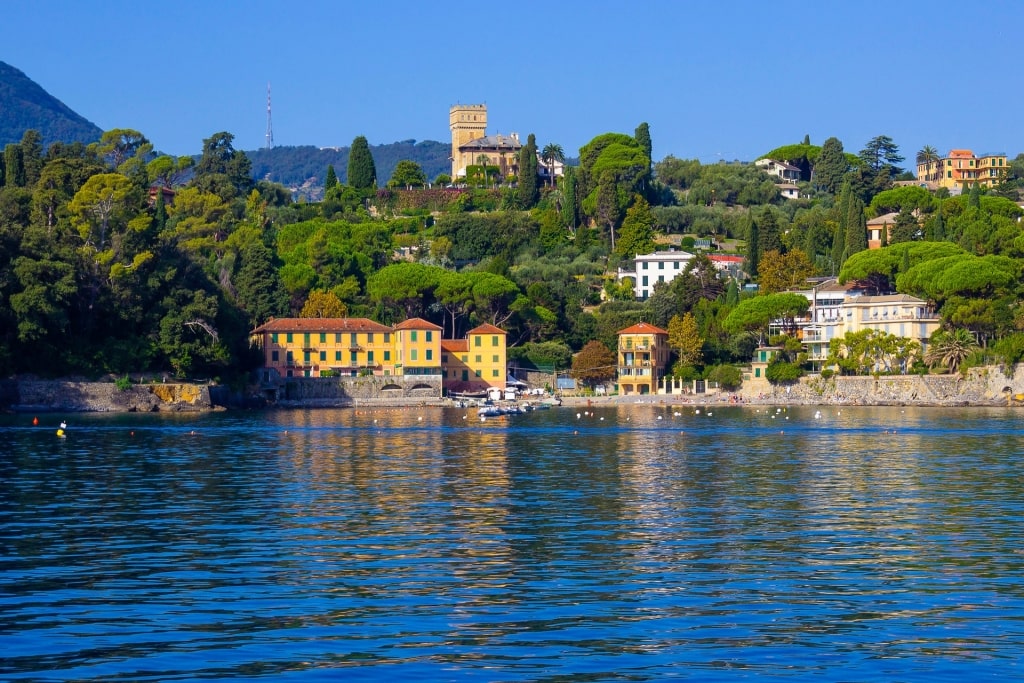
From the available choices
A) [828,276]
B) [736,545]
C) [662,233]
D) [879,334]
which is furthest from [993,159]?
[736,545]

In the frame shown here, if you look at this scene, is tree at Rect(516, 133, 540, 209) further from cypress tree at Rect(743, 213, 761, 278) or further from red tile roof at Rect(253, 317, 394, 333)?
red tile roof at Rect(253, 317, 394, 333)

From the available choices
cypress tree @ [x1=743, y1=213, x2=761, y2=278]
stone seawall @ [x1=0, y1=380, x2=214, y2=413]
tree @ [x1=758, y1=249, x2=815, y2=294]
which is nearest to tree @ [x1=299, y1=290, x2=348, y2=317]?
stone seawall @ [x1=0, y1=380, x2=214, y2=413]

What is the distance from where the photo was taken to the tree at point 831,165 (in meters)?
162

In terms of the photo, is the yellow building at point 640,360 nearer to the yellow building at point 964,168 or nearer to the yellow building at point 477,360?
the yellow building at point 477,360

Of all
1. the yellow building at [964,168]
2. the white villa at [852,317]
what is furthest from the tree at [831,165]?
the white villa at [852,317]

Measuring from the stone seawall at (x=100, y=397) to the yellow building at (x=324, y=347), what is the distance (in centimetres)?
1507

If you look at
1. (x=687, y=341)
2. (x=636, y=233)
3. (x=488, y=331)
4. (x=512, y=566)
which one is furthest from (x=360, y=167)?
(x=512, y=566)

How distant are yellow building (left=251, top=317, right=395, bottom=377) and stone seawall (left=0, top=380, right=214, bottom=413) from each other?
49.5ft

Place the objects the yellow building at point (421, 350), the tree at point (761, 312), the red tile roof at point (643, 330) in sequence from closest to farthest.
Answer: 1. the yellow building at point (421, 350)
2. the tree at point (761, 312)
3. the red tile roof at point (643, 330)

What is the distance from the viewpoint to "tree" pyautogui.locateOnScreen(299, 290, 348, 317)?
347 ft

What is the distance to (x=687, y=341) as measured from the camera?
98.5 meters

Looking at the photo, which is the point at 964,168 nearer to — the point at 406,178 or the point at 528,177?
the point at 528,177

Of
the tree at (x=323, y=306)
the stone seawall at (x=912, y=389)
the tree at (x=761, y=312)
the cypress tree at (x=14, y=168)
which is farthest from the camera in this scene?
the tree at (x=323, y=306)

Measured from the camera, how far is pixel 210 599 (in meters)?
19.7
